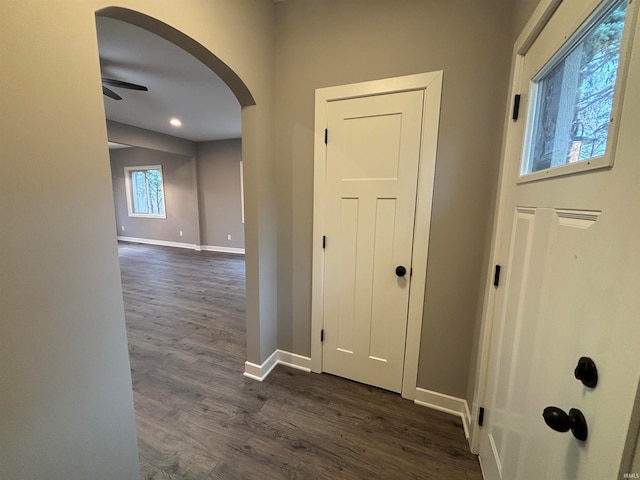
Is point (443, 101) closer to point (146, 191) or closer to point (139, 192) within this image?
point (146, 191)

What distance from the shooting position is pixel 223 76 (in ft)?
5.31

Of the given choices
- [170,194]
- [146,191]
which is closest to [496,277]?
[170,194]

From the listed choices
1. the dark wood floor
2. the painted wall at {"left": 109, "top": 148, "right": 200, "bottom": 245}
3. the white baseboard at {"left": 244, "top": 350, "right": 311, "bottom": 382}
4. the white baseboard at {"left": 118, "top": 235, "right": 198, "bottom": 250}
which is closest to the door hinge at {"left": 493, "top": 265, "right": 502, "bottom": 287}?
the dark wood floor

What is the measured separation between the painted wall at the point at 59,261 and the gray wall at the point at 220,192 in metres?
5.39

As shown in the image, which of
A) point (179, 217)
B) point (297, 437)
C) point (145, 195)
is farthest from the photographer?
point (145, 195)

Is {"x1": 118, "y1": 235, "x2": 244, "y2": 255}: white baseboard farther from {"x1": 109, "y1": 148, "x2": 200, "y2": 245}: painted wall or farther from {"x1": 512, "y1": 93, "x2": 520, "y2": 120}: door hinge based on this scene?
{"x1": 512, "y1": 93, "x2": 520, "y2": 120}: door hinge

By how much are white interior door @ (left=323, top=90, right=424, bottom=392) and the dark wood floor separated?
0.98 feet

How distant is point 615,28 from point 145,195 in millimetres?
8976

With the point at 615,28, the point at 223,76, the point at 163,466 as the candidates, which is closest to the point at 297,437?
the point at 163,466

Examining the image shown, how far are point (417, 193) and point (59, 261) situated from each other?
5.71ft

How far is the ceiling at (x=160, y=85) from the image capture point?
88.3 inches

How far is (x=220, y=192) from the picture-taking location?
6480mm

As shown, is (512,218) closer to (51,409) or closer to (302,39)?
(302,39)

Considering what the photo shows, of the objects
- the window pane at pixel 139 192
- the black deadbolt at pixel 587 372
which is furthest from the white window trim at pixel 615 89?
the window pane at pixel 139 192
